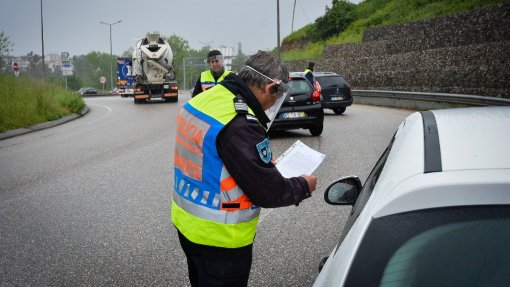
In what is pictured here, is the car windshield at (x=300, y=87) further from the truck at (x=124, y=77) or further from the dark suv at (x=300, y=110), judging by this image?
the truck at (x=124, y=77)

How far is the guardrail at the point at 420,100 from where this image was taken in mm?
18484

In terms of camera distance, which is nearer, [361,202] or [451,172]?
[451,172]

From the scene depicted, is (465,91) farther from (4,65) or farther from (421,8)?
(4,65)

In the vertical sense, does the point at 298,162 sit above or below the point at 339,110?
above

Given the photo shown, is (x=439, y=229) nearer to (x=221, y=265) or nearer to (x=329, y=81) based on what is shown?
(x=221, y=265)

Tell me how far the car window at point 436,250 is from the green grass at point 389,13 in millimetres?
24454

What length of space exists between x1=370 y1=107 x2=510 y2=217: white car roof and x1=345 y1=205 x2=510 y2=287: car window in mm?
32

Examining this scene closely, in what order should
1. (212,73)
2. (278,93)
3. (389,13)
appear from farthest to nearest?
(389,13) < (212,73) < (278,93)

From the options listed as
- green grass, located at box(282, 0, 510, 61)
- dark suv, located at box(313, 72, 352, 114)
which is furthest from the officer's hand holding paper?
green grass, located at box(282, 0, 510, 61)

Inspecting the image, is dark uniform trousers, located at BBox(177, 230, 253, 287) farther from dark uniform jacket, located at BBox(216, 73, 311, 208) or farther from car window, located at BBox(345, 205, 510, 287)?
car window, located at BBox(345, 205, 510, 287)

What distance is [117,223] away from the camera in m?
5.91

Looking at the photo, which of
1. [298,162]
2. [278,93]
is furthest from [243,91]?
[298,162]

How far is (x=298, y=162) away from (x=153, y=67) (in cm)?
2952

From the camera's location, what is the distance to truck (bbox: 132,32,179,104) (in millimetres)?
31422
